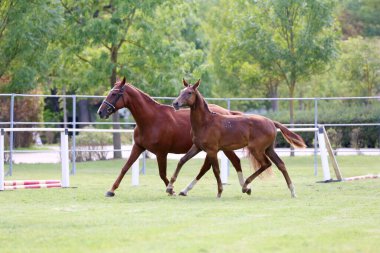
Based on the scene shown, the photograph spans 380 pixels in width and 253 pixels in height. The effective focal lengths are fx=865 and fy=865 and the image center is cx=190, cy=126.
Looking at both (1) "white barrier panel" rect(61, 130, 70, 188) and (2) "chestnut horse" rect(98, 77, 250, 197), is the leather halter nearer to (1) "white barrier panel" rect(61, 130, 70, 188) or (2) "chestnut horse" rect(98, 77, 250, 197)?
(2) "chestnut horse" rect(98, 77, 250, 197)

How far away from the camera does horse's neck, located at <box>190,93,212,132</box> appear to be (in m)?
14.0

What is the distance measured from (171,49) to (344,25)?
2210cm

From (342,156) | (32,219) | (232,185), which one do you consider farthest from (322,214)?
(342,156)

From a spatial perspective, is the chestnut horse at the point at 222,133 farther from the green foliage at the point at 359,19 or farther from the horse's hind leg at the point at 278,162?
the green foliage at the point at 359,19

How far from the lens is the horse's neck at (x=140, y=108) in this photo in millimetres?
14898

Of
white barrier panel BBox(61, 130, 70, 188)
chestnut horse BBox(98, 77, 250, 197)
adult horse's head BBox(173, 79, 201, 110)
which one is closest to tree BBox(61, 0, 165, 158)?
white barrier panel BBox(61, 130, 70, 188)

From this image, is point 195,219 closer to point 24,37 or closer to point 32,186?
point 32,186

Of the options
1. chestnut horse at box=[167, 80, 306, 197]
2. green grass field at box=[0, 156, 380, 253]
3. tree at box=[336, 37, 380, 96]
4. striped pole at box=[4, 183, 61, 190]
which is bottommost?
striped pole at box=[4, 183, 61, 190]

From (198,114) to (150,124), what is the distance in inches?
49.5

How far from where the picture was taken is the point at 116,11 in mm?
29062

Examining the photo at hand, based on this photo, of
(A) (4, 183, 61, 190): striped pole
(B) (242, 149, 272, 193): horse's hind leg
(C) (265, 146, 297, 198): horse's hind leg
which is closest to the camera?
(B) (242, 149, 272, 193): horse's hind leg

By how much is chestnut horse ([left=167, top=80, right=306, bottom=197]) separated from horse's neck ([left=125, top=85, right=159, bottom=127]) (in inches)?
44.1

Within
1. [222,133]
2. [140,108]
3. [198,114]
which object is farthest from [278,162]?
[140,108]

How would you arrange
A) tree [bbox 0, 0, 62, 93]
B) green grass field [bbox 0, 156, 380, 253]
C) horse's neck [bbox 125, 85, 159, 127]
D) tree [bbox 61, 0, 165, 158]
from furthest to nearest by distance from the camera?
tree [bbox 61, 0, 165, 158], tree [bbox 0, 0, 62, 93], horse's neck [bbox 125, 85, 159, 127], green grass field [bbox 0, 156, 380, 253]
